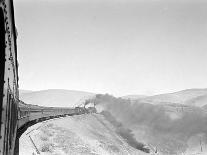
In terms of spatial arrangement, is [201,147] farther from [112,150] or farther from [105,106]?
[105,106]

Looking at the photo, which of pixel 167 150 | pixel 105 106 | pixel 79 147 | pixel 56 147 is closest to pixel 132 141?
pixel 167 150

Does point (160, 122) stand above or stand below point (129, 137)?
above

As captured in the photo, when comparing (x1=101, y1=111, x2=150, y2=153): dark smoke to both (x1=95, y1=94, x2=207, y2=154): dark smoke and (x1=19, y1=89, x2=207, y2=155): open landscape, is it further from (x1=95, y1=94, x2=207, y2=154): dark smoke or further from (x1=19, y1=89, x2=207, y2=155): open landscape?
(x1=95, y1=94, x2=207, y2=154): dark smoke

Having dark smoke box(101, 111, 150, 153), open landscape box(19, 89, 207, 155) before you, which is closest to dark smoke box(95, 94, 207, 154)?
open landscape box(19, 89, 207, 155)

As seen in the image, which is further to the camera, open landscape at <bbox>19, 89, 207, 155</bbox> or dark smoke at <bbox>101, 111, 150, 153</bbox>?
dark smoke at <bbox>101, 111, 150, 153</bbox>

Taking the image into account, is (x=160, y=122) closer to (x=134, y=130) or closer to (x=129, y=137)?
(x=134, y=130)

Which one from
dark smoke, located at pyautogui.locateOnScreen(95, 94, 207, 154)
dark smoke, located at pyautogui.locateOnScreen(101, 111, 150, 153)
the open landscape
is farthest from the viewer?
dark smoke, located at pyautogui.locateOnScreen(95, 94, 207, 154)

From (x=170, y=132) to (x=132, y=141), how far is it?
23.1m

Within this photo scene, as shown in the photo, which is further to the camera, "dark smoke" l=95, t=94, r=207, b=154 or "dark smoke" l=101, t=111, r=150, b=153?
"dark smoke" l=95, t=94, r=207, b=154

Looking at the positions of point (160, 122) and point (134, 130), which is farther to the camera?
point (160, 122)

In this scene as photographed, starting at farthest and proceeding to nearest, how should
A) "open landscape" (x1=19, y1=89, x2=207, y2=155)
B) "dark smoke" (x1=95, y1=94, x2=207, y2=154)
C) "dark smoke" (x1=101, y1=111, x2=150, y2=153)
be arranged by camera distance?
"dark smoke" (x1=95, y1=94, x2=207, y2=154), "dark smoke" (x1=101, y1=111, x2=150, y2=153), "open landscape" (x1=19, y1=89, x2=207, y2=155)

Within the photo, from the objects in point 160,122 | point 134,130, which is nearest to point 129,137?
point 134,130

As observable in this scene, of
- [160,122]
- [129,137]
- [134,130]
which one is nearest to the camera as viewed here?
[129,137]

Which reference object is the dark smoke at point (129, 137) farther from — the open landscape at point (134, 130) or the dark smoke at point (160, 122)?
the dark smoke at point (160, 122)
